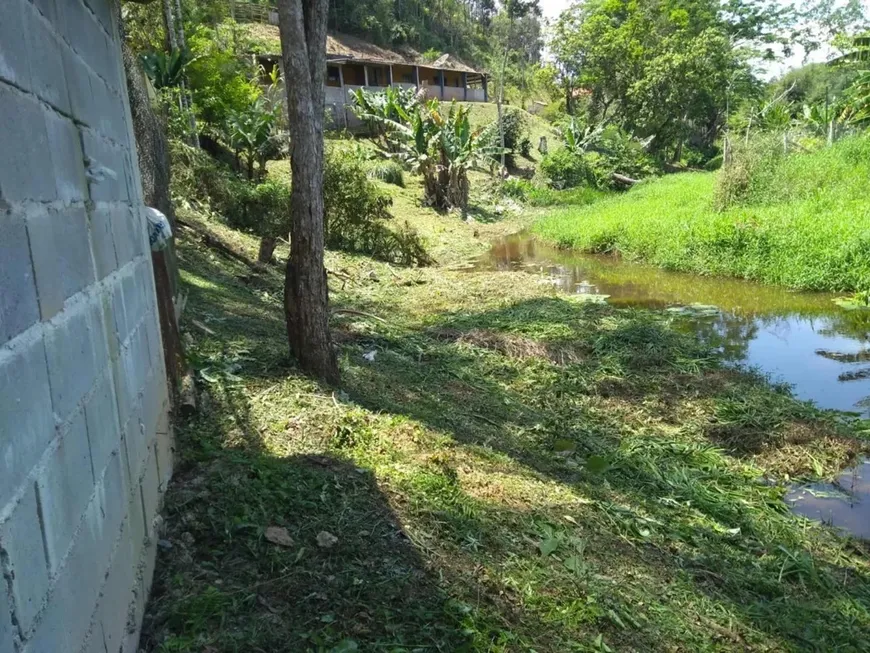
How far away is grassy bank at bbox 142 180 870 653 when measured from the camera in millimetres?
2754

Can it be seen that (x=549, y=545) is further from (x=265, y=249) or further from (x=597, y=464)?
(x=265, y=249)

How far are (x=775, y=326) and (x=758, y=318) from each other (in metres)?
0.48

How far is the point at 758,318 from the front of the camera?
10594mm

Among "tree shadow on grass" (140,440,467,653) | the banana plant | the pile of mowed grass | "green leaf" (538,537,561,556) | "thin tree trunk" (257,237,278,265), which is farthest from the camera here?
the banana plant

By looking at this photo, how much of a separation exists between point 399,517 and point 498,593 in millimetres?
678

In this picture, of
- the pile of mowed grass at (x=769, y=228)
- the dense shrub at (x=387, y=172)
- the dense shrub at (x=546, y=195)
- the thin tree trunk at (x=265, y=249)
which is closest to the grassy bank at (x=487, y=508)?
the thin tree trunk at (x=265, y=249)

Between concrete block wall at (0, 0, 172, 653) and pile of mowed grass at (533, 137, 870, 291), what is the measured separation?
12065mm

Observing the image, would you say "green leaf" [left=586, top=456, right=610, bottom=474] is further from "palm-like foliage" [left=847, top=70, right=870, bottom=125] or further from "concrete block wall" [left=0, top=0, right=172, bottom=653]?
"palm-like foliage" [left=847, top=70, right=870, bottom=125]

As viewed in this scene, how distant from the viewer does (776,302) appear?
11.4 meters

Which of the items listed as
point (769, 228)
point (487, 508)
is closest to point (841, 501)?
point (487, 508)

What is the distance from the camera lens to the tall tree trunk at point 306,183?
4766 mm

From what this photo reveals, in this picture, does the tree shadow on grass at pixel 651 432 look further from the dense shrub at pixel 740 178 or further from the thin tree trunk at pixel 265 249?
the dense shrub at pixel 740 178

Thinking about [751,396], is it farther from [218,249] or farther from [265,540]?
[218,249]

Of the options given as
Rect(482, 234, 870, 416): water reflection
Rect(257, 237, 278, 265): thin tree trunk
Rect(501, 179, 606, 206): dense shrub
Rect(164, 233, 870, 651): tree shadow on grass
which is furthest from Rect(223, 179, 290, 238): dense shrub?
Rect(501, 179, 606, 206): dense shrub
